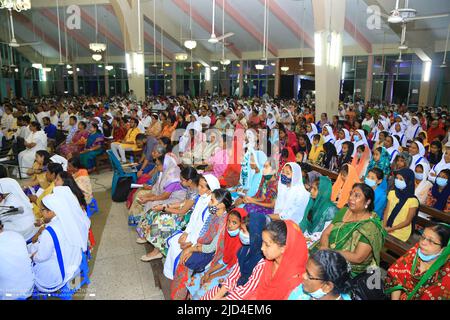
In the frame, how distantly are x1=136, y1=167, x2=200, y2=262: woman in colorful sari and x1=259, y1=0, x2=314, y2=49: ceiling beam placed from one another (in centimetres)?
1128

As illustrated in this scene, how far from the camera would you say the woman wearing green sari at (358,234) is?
225cm

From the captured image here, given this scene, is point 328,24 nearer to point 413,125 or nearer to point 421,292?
point 413,125

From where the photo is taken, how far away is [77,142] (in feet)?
21.9

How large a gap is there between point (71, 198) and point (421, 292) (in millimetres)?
2553

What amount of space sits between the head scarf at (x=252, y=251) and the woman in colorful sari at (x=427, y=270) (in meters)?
0.91

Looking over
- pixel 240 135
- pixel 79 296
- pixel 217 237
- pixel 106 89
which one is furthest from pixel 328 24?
pixel 106 89

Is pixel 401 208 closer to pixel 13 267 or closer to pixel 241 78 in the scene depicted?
pixel 13 267

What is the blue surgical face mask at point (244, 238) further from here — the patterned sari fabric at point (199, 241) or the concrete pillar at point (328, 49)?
the concrete pillar at point (328, 49)

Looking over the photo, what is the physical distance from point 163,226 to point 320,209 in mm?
1507

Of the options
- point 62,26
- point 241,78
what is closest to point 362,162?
point 241,78

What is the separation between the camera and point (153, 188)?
4152 mm

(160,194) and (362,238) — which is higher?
(362,238)

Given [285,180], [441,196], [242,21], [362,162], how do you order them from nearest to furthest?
[285,180], [441,196], [362,162], [242,21]

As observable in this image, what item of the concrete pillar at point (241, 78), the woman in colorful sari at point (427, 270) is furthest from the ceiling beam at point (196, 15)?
the woman in colorful sari at point (427, 270)
